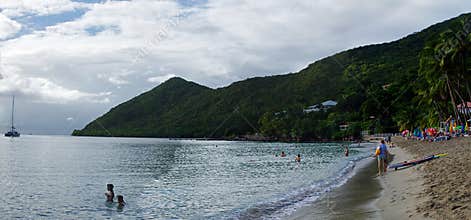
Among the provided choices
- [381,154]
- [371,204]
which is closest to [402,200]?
[371,204]

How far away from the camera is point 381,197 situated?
14336mm

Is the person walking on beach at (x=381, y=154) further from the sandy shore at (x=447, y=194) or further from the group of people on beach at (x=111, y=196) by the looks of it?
the group of people on beach at (x=111, y=196)

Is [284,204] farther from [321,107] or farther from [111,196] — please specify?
[321,107]

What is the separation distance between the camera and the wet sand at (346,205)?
1194 cm

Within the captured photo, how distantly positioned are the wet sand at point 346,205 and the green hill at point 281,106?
104995mm

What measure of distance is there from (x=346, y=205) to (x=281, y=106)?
164 meters

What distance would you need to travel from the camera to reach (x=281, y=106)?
177m

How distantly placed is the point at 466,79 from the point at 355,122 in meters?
80.4

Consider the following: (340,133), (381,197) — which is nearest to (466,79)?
(381,197)

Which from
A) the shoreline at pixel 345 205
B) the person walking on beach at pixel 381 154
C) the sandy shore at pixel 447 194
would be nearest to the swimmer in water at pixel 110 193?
the shoreline at pixel 345 205

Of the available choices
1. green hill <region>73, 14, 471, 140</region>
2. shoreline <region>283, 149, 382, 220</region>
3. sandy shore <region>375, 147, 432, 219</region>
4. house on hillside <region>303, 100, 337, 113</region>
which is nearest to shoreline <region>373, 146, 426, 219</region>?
sandy shore <region>375, 147, 432, 219</region>

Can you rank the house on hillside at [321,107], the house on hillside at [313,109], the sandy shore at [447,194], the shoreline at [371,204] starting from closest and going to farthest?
the sandy shore at [447,194], the shoreline at [371,204], the house on hillside at [321,107], the house on hillside at [313,109]

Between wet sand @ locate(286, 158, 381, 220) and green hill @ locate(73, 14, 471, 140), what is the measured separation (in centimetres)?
10500

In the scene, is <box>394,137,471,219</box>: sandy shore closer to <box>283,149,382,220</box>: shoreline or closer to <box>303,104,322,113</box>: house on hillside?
<box>283,149,382,220</box>: shoreline
